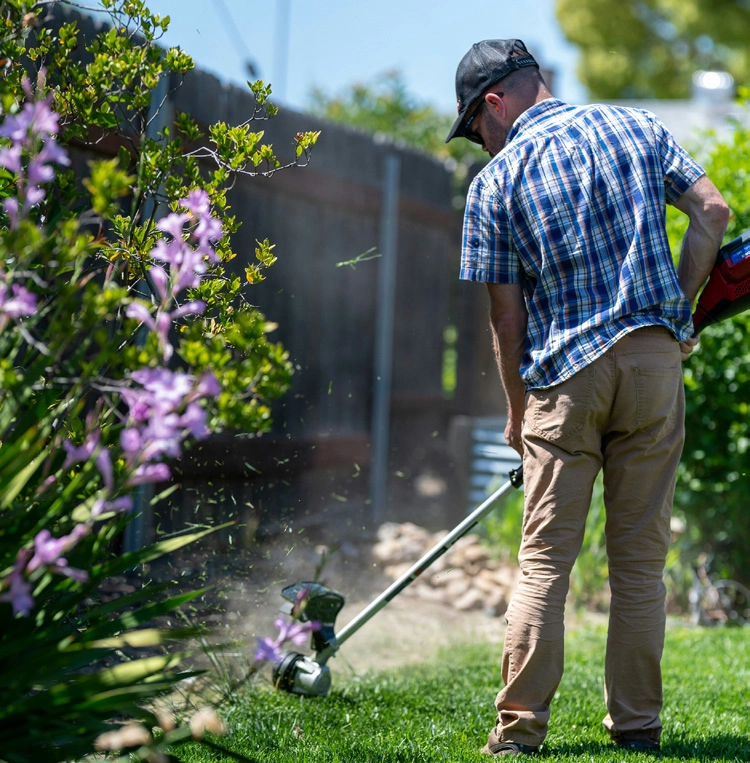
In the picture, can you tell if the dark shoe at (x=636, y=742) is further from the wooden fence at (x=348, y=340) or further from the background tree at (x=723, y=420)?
the background tree at (x=723, y=420)

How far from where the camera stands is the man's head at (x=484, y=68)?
2.64 meters

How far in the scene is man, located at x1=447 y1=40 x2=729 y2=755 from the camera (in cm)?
247

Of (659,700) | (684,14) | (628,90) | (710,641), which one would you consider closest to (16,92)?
(659,700)

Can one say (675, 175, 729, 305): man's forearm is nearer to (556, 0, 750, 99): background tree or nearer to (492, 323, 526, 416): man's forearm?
(492, 323, 526, 416): man's forearm

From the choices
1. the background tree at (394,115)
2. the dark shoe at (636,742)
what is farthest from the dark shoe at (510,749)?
the background tree at (394,115)

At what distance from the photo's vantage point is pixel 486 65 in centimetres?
265

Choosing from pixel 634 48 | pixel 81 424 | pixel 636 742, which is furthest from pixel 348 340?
pixel 634 48

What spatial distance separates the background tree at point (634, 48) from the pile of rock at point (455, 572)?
19.8 meters

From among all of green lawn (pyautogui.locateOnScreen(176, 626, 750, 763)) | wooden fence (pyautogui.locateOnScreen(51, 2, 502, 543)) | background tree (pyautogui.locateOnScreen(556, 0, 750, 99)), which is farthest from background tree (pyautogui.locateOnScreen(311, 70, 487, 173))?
background tree (pyautogui.locateOnScreen(556, 0, 750, 99))

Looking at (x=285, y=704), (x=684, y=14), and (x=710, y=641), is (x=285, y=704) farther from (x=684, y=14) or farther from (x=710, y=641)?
(x=684, y=14)

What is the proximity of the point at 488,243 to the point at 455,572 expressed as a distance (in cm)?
296

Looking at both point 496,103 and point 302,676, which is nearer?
point 496,103

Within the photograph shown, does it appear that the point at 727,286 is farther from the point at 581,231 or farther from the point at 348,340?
the point at 348,340

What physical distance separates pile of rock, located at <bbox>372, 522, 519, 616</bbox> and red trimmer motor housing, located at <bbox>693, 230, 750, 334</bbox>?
92.9 inches
